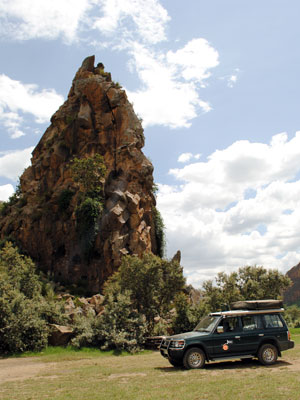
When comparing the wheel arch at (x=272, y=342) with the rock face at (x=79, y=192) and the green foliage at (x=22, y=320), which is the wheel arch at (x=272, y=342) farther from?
the rock face at (x=79, y=192)

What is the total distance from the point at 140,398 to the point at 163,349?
5.34 meters

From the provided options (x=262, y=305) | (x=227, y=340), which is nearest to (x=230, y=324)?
(x=227, y=340)

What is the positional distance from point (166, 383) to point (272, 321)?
5.96 metres

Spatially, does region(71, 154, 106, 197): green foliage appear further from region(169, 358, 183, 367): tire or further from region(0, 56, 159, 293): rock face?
region(169, 358, 183, 367): tire

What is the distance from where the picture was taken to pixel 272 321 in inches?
548

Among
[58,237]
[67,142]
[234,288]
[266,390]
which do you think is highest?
[67,142]

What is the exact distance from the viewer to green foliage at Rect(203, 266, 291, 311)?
2658 cm

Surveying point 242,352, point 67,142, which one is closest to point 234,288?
point 242,352

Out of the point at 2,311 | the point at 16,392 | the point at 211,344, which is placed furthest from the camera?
the point at 2,311

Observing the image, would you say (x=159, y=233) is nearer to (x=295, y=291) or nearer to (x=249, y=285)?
(x=249, y=285)

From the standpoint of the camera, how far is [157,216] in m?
49.0

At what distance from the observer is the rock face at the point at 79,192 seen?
4019 cm

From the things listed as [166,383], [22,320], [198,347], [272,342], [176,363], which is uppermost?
[22,320]

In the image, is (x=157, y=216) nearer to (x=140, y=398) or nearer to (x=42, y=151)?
(x=42, y=151)
